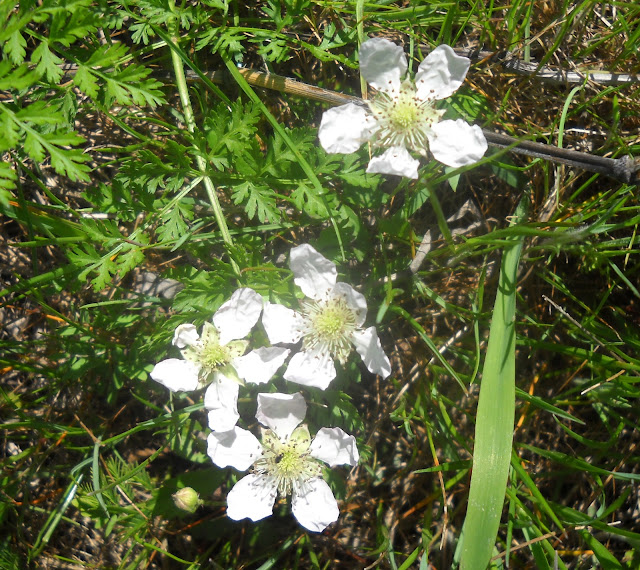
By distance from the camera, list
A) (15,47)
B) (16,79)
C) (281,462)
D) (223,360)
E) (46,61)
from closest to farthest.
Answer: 1. (16,79)
2. (15,47)
3. (46,61)
4. (223,360)
5. (281,462)

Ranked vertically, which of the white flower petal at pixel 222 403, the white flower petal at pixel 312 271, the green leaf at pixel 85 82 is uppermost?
the green leaf at pixel 85 82

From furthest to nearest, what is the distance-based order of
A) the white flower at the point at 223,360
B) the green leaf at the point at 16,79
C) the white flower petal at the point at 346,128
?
the white flower at the point at 223,360
the white flower petal at the point at 346,128
the green leaf at the point at 16,79

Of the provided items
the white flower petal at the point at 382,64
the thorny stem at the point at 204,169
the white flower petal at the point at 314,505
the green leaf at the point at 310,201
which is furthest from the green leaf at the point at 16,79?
the white flower petal at the point at 314,505

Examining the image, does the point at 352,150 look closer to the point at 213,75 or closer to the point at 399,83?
the point at 399,83

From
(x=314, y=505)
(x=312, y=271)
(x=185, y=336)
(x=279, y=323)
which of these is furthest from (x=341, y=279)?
(x=314, y=505)

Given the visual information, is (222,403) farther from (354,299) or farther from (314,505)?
(354,299)

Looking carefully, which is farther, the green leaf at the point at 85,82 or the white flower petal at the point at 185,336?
the white flower petal at the point at 185,336

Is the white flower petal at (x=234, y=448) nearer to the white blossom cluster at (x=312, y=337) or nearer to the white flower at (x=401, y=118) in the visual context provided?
the white blossom cluster at (x=312, y=337)
